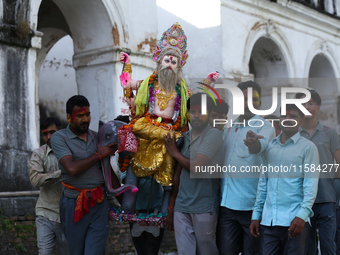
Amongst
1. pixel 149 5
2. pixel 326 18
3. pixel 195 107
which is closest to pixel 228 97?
pixel 149 5

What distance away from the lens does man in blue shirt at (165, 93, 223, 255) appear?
3.99m

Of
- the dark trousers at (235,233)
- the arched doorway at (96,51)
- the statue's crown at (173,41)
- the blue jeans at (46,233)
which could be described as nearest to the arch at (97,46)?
the arched doorway at (96,51)

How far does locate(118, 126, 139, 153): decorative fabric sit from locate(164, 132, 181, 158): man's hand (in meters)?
0.30

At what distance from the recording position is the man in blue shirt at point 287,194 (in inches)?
141

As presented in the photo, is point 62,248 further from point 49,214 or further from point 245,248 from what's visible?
point 245,248

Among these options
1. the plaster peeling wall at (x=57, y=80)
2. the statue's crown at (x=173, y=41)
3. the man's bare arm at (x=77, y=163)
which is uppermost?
the plaster peeling wall at (x=57, y=80)

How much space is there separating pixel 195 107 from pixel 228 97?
5.88m

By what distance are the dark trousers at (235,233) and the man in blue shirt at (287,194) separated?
0.67 ft

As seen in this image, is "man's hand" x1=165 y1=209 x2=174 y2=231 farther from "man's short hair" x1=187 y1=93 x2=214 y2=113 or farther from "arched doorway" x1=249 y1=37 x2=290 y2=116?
"arched doorway" x1=249 y1=37 x2=290 y2=116

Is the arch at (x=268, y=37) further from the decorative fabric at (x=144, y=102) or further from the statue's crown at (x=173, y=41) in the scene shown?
the decorative fabric at (x=144, y=102)

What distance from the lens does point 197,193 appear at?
4035 millimetres

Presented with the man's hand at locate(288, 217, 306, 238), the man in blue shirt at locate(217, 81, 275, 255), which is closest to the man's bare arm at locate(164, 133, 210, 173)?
the man in blue shirt at locate(217, 81, 275, 255)

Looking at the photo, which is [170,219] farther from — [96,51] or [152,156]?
[96,51]

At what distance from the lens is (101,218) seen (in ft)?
13.4
